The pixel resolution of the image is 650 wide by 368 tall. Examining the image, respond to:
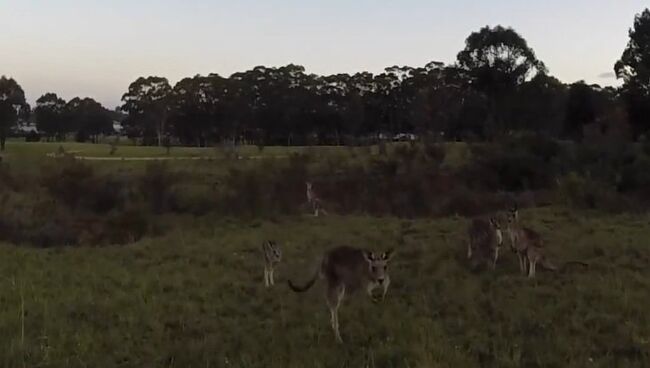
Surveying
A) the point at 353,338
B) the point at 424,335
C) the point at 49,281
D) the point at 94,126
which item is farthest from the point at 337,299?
the point at 94,126

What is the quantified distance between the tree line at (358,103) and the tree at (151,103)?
12cm

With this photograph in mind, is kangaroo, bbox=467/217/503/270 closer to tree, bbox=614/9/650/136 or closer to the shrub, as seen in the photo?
the shrub

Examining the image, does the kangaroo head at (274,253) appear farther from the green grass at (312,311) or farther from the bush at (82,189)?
the bush at (82,189)

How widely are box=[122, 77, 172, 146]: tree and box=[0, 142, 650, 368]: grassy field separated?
66285mm

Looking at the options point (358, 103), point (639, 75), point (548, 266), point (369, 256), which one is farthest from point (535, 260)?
point (358, 103)

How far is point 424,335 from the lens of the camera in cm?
802

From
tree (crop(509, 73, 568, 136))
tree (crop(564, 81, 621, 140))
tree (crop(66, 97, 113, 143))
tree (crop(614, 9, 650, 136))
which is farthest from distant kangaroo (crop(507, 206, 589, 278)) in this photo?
tree (crop(66, 97, 113, 143))

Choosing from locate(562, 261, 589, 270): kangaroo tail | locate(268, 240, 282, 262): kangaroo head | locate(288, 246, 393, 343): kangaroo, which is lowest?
locate(562, 261, 589, 270): kangaroo tail

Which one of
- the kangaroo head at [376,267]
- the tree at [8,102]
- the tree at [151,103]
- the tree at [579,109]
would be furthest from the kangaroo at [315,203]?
the tree at [151,103]

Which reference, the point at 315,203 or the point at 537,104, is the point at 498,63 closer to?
the point at 537,104

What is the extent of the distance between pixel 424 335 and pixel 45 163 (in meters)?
27.5

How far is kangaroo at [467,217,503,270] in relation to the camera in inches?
509

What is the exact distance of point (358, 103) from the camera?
79.6m

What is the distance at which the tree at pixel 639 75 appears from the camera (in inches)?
1966
